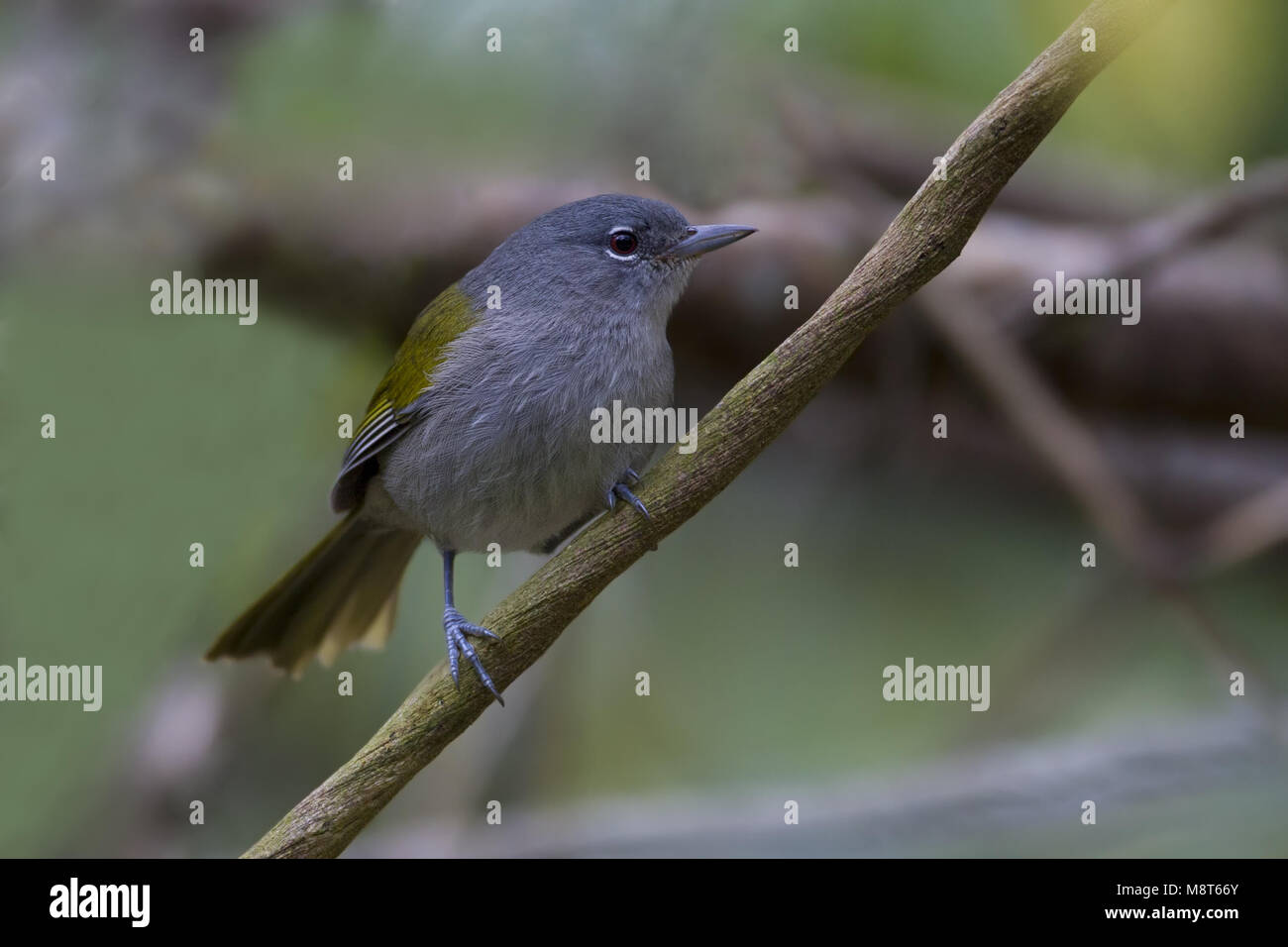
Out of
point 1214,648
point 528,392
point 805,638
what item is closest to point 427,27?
point 528,392

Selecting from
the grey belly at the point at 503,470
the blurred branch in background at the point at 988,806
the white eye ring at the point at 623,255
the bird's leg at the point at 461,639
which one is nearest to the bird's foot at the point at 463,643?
the bird's leg at the point at 461,639

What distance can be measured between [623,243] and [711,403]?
5.24 feet

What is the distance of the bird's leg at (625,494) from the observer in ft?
8.36

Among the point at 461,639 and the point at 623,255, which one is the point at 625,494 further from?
the point at 623,255

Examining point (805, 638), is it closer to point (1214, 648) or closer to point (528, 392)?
point (1214, 648)

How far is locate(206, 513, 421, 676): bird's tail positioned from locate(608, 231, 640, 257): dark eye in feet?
4.02

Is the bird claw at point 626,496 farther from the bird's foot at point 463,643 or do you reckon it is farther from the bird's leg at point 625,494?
the bird's foot at point 463,643

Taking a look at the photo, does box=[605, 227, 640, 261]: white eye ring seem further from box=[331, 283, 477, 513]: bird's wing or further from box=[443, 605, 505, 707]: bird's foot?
box=[443, 605, 505, 707]: bird's foot

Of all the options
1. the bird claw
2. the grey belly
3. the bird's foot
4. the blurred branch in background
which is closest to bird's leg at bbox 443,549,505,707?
the bird's foot

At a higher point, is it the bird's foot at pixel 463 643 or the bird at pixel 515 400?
the bird at pixel 515 400

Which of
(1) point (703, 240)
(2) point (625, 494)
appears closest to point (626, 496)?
(2) point (625, 494)

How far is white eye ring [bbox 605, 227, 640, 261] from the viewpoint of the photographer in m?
3.45

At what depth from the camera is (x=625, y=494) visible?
9.26 feet

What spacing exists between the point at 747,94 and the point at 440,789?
Answer: 3162mm
